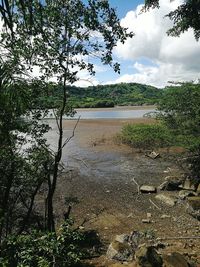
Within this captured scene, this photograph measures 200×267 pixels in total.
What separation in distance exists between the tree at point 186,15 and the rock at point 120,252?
30.5ft

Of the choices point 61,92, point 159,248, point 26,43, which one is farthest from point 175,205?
point 26,43

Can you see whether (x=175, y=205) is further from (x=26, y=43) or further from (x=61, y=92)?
(x=26, y=43)

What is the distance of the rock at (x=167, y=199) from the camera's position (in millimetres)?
18828

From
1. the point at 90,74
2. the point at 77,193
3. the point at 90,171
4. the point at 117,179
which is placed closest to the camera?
the point at 90,74

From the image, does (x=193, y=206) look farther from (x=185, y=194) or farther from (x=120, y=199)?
(x=120, y=199)

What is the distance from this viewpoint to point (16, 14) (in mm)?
10742

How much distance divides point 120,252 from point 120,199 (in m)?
8.00

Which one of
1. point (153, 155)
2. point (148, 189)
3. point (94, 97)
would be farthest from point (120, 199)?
point (94, 97)

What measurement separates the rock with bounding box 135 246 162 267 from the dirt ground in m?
1.78

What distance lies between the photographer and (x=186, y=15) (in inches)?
611

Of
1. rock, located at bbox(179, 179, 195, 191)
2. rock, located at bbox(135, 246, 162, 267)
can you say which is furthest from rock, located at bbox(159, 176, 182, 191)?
rock, located at bbox(135, 246, 162, 267)

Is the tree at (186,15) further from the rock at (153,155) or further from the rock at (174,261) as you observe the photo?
the rock at (153,155)

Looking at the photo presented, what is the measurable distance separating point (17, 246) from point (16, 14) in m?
6.79

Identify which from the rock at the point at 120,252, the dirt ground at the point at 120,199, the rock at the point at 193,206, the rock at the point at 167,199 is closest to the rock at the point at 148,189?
the dirt ground at the point at 120,199
